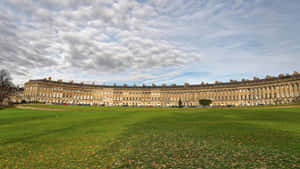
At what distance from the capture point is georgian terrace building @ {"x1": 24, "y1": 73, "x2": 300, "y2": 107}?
96.7 m

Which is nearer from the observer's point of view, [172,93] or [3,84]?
[3,84]

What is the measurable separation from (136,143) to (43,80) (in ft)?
440

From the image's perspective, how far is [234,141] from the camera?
11320mm

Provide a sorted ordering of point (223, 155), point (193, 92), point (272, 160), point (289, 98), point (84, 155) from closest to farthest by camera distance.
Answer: point (272, 160) → point (223, 155) → point (84, 155) → point (289, 98) → point (193, 92)

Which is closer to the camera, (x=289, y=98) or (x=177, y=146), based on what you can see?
(x=177, y=146)

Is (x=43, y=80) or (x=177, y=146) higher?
(x=43, y=80)

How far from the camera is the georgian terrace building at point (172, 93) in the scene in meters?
96.7

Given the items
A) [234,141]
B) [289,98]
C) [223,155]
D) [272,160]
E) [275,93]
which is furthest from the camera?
[275,93]

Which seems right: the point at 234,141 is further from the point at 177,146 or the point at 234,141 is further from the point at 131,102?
the point at 131,102

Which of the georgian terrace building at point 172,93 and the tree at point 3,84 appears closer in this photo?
the tree at point 3,84

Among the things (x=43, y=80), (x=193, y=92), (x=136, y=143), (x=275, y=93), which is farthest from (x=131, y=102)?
(x=136, y=143)

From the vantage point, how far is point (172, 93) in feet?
453

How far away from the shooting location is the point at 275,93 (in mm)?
97562

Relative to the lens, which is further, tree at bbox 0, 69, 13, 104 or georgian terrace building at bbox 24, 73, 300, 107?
georgian terrace building at bbox 24, 73, 300, 107
